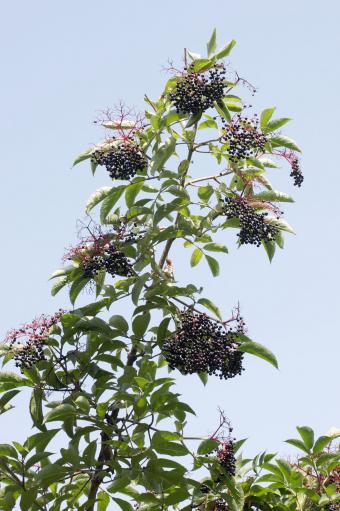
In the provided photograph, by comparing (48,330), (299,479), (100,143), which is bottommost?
(299,479)

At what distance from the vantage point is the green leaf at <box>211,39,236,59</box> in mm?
5688

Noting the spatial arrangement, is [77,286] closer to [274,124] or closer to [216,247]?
[216,247]

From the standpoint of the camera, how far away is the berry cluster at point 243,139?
5.76 meters

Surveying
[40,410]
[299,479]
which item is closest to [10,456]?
[40,410]

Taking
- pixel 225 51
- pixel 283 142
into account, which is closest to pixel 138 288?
pixel 283 142

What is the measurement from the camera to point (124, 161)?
18.5ft

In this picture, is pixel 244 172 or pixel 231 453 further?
pixel 244 172

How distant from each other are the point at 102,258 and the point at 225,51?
159cm

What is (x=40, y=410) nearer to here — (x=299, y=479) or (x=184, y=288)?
(x=184, y=288)

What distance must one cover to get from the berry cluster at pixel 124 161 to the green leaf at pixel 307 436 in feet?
6.72

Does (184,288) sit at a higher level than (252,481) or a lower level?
higher

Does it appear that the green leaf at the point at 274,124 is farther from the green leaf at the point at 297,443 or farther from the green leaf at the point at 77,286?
the green leaf at the point at 297,443

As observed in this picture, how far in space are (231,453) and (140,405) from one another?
2.55ft

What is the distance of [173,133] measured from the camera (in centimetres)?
582
